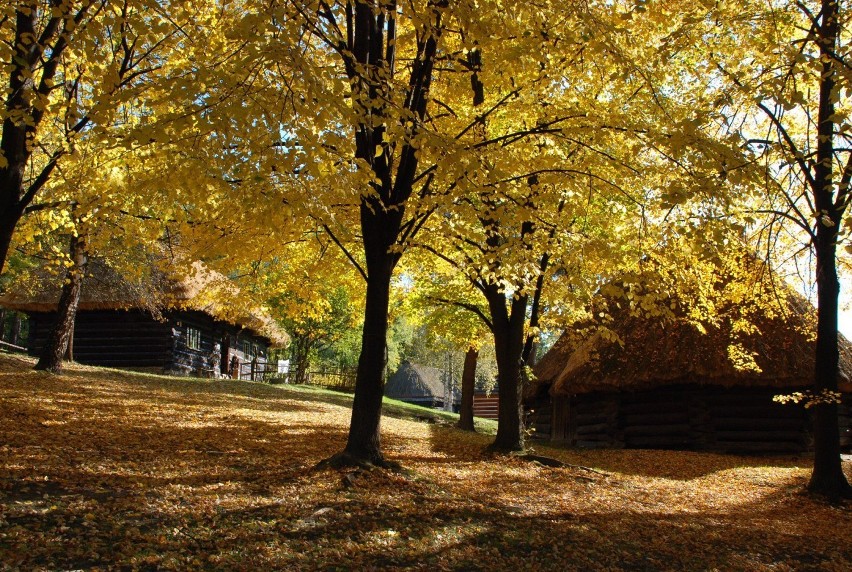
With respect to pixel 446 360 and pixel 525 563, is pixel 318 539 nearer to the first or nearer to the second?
pixel 525 563

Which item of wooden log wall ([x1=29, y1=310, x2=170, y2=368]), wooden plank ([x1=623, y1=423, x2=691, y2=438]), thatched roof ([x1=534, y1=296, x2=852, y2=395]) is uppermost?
thatched roof ([x1=534, y1=296, x2=852, y2=395])

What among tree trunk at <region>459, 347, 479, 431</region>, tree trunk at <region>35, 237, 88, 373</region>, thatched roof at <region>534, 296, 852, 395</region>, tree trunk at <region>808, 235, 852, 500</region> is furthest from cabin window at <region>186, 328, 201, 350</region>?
tree trunk at <region>808, 235, 852, 500</region>

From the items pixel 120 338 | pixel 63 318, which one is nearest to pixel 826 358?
pixel 63 318

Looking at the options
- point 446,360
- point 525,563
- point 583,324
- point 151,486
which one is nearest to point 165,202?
point 151,486

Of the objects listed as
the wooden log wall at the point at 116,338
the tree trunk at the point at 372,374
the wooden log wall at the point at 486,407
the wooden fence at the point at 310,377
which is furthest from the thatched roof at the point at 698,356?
the wooden log wall at the point at 486,407

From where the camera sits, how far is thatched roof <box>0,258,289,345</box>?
1252 cm

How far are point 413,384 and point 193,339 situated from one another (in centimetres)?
2636

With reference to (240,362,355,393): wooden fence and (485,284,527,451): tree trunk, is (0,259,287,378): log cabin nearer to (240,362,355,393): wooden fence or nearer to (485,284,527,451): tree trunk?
(240,362,355,393): wooden fence

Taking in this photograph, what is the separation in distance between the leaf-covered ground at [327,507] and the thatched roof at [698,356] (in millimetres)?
3008

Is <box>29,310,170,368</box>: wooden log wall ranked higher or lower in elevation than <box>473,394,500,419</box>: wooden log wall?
higher

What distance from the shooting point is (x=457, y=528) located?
6.37 meters

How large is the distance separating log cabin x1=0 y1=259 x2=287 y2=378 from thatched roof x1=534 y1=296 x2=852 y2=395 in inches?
420

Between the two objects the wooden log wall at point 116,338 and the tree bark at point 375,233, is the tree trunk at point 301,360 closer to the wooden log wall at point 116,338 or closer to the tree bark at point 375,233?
the wooden log wall at point 116,338

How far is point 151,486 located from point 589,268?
8403 millimetres
